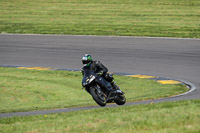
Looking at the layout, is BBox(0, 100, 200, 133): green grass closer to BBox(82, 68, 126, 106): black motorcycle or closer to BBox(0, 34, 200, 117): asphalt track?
BBox(82, 68, 126, 106): black motorcycle

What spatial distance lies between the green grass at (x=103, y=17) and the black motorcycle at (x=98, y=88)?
1880cm

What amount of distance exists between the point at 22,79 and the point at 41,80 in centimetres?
78

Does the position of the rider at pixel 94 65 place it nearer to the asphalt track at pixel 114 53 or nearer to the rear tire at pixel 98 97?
the rear tire at pixel 98 97

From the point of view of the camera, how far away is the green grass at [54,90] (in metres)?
15.8

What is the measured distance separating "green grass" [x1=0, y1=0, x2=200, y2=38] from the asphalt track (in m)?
2.28

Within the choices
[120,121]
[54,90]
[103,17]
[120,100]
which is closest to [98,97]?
[120,100]

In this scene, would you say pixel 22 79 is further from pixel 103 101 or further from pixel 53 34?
pixel 53 34

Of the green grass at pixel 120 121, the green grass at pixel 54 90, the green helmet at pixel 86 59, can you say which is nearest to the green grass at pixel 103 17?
the green grass at pixel 54 90

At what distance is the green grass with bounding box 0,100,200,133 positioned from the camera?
31.6 ft

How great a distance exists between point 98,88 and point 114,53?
43.9 ft

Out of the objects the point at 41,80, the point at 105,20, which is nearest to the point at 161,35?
the point at 105,20

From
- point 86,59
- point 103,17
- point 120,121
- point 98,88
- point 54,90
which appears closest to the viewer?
point 120,121

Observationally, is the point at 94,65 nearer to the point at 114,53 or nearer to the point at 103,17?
the point at 114,53

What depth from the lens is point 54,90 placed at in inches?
707
